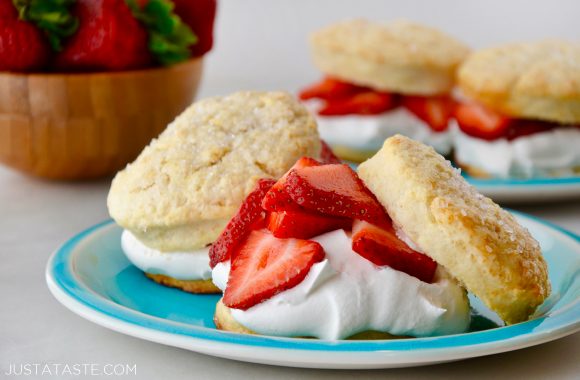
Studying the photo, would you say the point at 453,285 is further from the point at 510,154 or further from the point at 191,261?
the point at 510,154

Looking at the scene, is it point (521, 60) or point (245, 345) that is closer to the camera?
point (245, 345)

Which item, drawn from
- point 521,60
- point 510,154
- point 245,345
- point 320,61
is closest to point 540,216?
point 510,154

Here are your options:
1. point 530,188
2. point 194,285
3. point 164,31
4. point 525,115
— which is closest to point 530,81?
point 525,115

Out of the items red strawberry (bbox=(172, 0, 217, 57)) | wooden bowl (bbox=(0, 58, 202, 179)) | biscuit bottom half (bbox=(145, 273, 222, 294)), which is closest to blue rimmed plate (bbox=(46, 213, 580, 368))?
biscuit bottom half (bbox=(145, 273, 222, 294))

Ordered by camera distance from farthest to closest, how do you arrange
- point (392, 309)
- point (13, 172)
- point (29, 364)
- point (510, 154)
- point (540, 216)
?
point (13, 172)
point (510, 154)
point (540, 216)
point (29, 364)
point (392, 309)

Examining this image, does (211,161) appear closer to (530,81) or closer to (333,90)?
(530,81)

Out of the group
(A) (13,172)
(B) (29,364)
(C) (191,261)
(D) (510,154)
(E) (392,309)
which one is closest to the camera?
(E) (392,309)

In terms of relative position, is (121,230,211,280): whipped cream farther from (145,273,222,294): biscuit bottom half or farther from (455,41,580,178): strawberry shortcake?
(455,41,580,178): strawberry shortcake

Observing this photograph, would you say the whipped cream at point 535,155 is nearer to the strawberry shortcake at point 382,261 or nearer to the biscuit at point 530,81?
the biscuit at point 530,81
